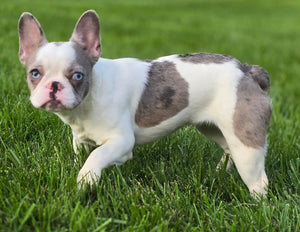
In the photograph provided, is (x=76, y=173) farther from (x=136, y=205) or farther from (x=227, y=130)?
(x=227, y=130)

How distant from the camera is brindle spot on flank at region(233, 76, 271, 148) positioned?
3363 mm

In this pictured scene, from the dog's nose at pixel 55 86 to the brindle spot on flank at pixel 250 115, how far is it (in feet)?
4.12

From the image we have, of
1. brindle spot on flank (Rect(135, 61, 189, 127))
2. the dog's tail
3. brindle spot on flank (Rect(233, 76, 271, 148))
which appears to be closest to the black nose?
brindle spot on flank (Rect(135, 61, 189, 127))

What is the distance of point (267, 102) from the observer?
343 centimetres

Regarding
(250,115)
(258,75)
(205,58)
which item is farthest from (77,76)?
(258,75)

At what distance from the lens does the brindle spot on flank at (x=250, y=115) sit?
3.36 m

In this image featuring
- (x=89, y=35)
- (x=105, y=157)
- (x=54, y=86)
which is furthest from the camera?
(x=89, y=35)

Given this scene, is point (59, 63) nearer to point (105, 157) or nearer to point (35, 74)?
point (35, 74)

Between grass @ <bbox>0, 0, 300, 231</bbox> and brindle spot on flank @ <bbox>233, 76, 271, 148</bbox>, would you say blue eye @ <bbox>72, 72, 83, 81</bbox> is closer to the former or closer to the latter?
grass @ <bbox>0, 0, 300, 231</bbox>

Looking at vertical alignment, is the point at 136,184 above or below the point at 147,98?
below

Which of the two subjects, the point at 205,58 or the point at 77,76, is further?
the point at 205,58

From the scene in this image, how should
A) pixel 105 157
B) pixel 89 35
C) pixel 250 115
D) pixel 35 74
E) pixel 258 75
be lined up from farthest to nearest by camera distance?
pixel 258 75
pixel 250 115
pixel 89 35
pixel 105 157
pixel 35 74

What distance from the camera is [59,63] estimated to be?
2.93 meters

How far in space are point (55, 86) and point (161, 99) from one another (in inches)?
33.9
